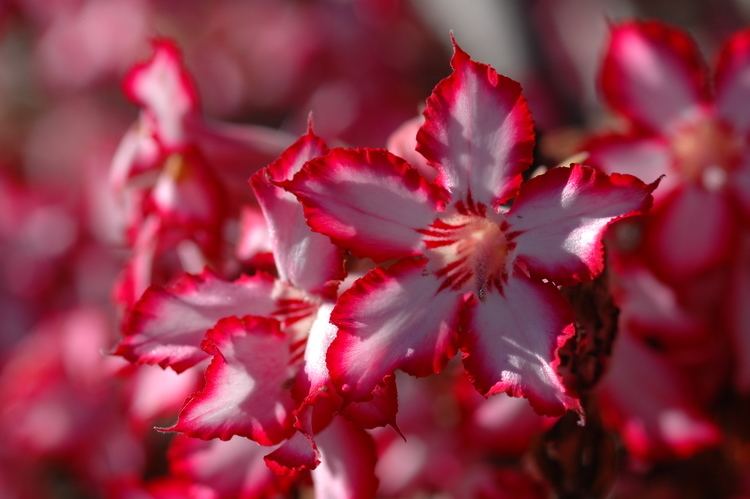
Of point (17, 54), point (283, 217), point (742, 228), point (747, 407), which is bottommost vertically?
point (17, 54)

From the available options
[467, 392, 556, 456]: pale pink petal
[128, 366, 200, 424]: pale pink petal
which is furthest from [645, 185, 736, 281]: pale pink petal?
[128, 366, 200, 424]: pale pink petal

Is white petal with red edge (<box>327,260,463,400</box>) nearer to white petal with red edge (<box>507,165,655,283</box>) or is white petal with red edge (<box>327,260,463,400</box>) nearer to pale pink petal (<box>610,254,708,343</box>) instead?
white petal with red edge (<box>507,165,655,283</box>)

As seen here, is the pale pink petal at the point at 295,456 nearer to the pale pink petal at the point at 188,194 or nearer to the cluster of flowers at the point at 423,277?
the cluster of flowers at the point at 423,277

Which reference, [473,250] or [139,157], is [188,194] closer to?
[139,157]

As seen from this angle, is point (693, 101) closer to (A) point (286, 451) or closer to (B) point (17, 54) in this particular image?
(A) point (286, 451)

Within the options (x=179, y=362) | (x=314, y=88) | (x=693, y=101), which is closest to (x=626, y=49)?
(x=693, y=101)

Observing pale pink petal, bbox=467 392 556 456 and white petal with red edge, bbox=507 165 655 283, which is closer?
white petal with red edge, bbox=507 165 655 283

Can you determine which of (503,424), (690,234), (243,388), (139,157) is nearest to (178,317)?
(243,388)
